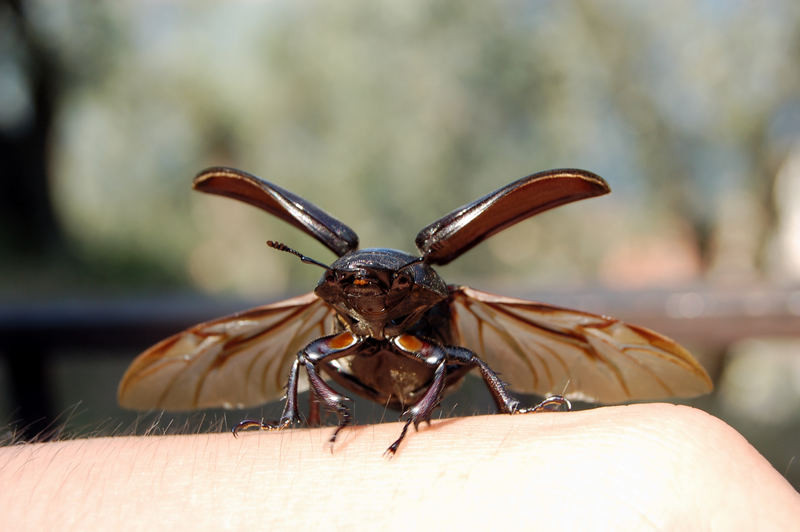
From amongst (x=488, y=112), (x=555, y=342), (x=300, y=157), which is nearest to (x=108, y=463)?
(x=555, y=342)

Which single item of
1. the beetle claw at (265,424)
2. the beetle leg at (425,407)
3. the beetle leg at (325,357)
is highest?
the beetle leg at (325,357)

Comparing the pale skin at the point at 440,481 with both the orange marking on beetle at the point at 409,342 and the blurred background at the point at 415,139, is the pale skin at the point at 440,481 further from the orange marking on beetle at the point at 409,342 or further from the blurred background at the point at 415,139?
the blurred background at the point at 415,139

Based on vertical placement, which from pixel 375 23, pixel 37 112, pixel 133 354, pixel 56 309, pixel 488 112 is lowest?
pixel 133 354

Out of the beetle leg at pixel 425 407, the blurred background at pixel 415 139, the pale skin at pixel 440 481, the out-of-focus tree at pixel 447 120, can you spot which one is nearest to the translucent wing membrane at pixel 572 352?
the beetle leg at pixel 425 407

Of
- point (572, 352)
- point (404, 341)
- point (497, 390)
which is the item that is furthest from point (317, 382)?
point (572, 352)

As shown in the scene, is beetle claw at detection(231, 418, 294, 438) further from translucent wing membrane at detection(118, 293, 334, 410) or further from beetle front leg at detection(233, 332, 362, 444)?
translucent wing membrane at detection(118, 293, 334, 410)

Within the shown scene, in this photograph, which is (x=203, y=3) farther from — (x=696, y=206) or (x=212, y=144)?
(x=696, y=206)
